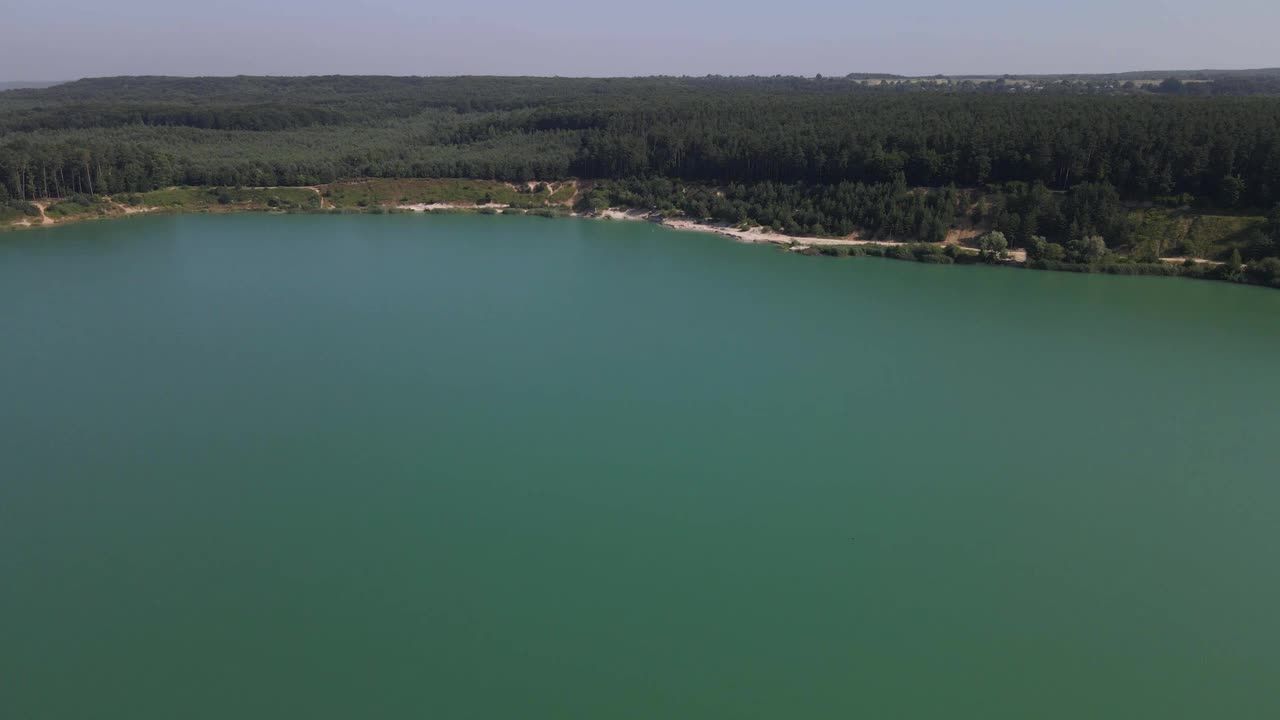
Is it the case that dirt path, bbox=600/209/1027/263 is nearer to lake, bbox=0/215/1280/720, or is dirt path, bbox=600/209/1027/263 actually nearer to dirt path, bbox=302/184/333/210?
lake, bbox=0/215/1280/720

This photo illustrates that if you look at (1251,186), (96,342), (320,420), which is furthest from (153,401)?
(1251,186)

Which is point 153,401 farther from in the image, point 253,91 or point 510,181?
point 253,91

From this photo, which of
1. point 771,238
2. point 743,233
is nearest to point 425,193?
point 743,233

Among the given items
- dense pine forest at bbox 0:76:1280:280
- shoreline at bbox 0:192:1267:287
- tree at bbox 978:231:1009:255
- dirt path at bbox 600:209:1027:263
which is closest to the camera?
shoreline at bbox 0:192:1267:287

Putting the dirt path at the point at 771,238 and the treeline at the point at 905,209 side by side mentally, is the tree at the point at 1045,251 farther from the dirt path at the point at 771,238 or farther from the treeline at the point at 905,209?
the dirt path at the point at 771,238

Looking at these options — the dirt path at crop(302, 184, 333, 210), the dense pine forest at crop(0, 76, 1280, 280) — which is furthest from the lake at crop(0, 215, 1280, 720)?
the dirt path at crop(302, 184, 333, 210)

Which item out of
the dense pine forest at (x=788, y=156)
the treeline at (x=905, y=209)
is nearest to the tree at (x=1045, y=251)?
the dense pine forest at (x=788, y=156)
